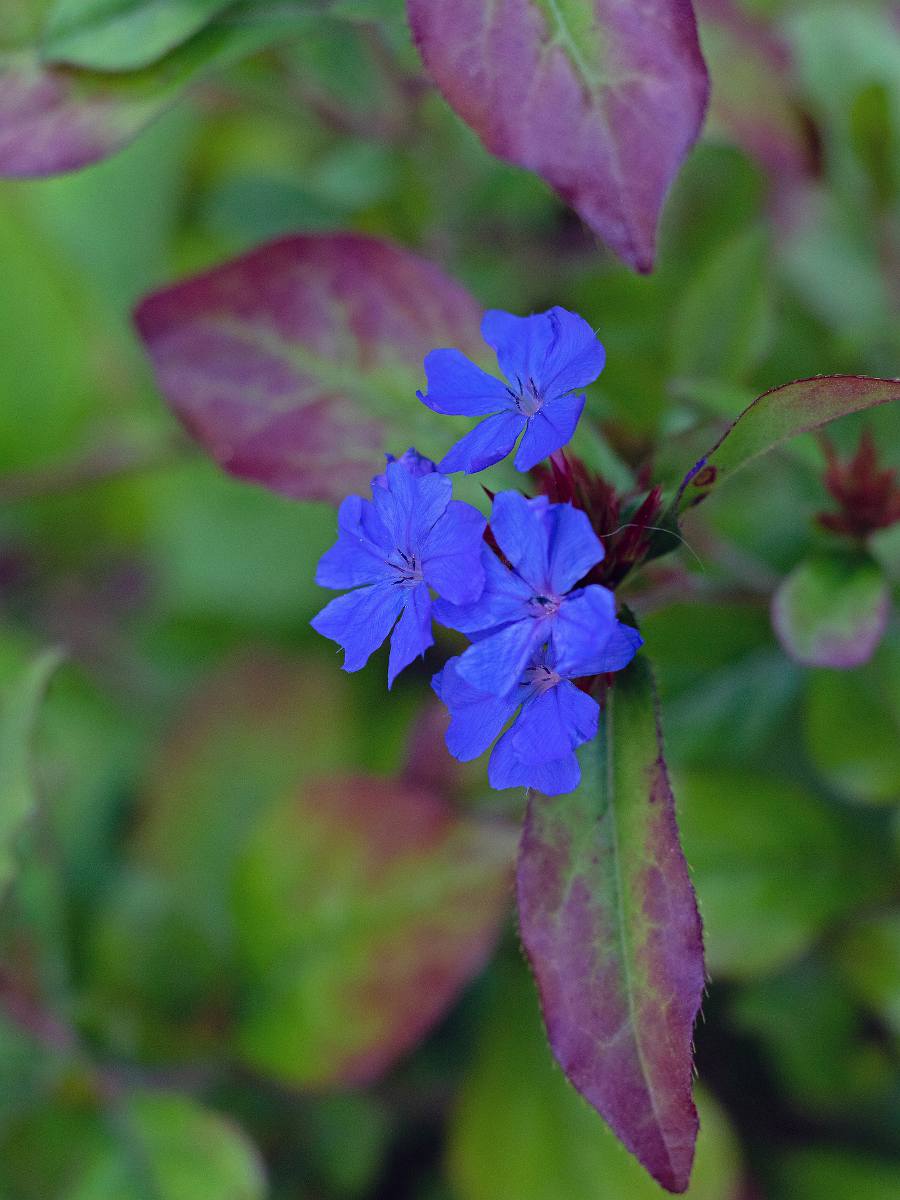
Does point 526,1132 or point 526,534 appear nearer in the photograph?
point 526,534

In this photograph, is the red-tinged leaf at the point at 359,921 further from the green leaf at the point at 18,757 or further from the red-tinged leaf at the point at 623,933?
the red-tinged leaf at the point at 623,933

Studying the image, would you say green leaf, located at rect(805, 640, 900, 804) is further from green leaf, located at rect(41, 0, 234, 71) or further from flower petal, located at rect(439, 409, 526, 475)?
green leaf, located at rect(41, 0, 234, 71)

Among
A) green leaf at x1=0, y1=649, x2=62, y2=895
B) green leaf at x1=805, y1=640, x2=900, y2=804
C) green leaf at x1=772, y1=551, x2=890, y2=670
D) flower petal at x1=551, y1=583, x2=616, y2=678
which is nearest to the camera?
flower petal at x1=551, y1=583, x2=616, y2=678

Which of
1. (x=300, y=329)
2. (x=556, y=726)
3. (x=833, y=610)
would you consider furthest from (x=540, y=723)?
(x=300, y=329)

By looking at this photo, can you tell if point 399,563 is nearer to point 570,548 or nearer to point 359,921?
point 570,548

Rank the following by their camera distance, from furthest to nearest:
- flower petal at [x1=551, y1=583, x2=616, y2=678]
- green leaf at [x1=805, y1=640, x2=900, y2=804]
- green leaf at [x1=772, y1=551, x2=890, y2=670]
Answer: green leaf at [x1=805, y1=640, x2=900, y2=804] < green leaf at [x1=772, y1=551, x2=890, y2=670] < flower petal at [x1=551, y1=583, x2=616, y2=678]

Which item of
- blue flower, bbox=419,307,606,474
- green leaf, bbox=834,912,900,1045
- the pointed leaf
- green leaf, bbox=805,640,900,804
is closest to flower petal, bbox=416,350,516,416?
blue flower, bbox=419,307,606,474

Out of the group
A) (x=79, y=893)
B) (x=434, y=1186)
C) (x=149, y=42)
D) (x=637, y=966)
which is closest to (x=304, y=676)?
(x=79, y=893)

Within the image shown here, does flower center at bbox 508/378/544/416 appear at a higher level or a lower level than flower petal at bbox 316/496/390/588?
higher
